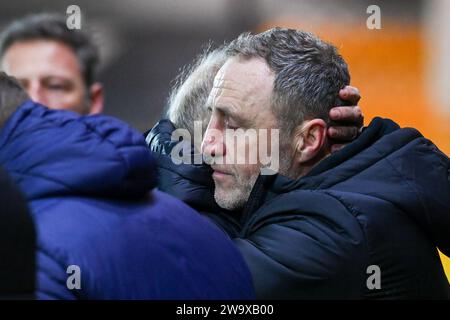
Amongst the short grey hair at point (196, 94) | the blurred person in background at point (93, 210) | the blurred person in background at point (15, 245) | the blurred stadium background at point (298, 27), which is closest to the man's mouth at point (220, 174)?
the short grey hair at point (196, 94)

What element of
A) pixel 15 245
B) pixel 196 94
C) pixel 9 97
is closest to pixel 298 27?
pixel 196 94

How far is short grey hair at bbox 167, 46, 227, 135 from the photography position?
208 centimetres

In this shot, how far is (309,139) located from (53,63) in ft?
2.07

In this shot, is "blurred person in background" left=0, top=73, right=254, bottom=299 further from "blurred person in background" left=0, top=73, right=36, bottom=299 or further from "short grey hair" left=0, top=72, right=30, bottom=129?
"blurred person in background" left=0, top=73, right=36, bottom=299

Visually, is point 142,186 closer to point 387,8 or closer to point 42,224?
point 42,224

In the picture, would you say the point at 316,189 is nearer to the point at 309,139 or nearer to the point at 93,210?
the point at 309,139

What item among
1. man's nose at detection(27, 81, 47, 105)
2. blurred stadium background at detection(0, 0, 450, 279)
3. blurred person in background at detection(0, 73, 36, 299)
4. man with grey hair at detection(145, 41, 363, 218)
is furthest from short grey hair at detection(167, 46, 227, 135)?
blurred person in background at detection(0, 73, 36, 299)

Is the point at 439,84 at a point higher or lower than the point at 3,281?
higher

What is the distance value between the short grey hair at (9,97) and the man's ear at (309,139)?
877 millimetres

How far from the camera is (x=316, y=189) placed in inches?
66.9

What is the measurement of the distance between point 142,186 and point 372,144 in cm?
77

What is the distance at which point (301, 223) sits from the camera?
164cm

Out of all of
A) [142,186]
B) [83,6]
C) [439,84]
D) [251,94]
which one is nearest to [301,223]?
[251,94]

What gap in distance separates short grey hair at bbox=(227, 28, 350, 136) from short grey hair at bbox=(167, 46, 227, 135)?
0.17 metres
